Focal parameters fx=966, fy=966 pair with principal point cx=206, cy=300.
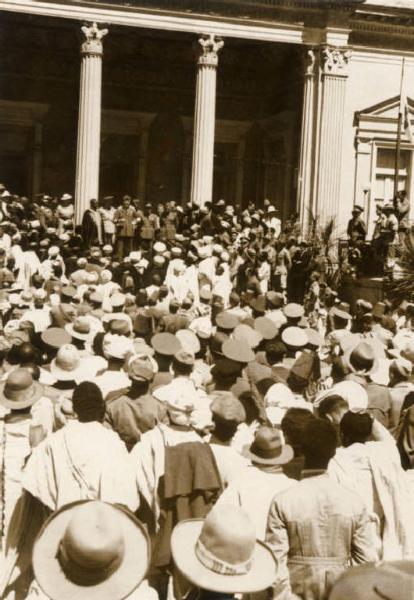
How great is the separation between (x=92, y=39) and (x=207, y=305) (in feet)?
39.8

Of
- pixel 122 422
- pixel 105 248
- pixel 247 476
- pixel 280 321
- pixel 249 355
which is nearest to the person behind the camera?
pixel 247 476

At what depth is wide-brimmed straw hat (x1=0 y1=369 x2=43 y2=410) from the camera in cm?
635

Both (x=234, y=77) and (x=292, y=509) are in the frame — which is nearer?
(x=292, y=509)

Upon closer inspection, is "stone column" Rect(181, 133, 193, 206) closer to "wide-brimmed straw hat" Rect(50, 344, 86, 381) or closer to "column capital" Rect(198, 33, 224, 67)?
"column capital" Rect(198, 33, 224, 67)

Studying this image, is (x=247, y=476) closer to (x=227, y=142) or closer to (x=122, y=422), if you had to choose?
(x=122, y=422)

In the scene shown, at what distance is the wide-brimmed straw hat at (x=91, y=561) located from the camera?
3639 millimetres

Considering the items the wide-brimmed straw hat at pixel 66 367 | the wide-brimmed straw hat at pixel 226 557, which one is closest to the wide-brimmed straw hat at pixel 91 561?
the wide-brimmed straw hat at pixel 226 557

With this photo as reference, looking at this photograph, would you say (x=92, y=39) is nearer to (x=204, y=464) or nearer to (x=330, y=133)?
(x=330, y=133)

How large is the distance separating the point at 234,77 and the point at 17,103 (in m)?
6.81

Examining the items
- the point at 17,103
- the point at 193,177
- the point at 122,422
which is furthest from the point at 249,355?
the point at 17,103

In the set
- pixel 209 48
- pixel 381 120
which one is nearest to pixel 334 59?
pixel 381 120

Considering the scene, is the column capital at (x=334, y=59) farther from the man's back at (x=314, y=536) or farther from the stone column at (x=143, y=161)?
the man's back at (x=314, y=536)

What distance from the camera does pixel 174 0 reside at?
24.7 m

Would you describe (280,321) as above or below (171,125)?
below
